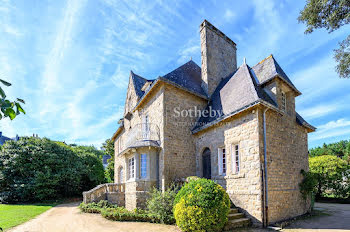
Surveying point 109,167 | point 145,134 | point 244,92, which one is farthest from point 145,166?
point 109,167

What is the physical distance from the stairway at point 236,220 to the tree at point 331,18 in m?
7.50

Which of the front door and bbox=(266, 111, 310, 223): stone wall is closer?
bbox=(266, 111, 310, 223): stone wall

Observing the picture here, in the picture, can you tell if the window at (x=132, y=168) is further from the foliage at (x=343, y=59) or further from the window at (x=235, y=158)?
the foliage at (x=343, y=59)

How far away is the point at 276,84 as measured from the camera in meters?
10.1

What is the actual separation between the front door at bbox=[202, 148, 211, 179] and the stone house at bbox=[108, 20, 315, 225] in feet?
0.17

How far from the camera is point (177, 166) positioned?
11406mm

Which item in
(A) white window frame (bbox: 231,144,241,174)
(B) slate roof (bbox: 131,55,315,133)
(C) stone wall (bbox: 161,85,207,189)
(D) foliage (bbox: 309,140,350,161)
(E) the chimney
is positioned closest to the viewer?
(A) white window frame (bbox: 231,144,241,174)

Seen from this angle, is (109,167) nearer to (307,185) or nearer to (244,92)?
(244,92)

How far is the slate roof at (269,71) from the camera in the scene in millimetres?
10116

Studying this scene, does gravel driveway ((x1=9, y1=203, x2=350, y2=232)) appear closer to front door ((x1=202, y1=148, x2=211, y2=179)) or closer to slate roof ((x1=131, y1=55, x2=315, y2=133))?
front door ((x1=202, y1=148, x2=211, y2=179))

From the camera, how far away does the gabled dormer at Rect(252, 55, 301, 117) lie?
10031mm

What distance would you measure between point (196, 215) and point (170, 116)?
5.78 m

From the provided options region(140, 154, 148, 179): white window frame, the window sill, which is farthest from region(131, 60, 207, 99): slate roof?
the window sill

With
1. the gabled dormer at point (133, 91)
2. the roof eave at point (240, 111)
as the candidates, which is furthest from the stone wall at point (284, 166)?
the gabled dormer at point (133, 91)
